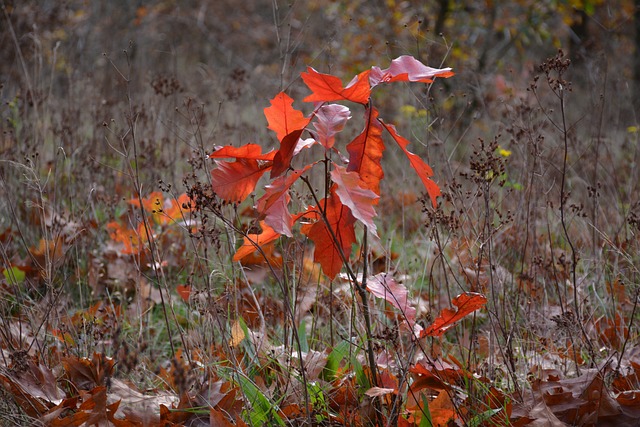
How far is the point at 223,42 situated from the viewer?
12.7m

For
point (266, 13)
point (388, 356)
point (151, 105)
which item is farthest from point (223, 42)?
point (388, 356)

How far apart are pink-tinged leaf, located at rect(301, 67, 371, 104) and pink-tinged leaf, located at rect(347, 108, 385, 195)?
0.20ft

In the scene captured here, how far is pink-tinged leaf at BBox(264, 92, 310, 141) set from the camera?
1492 mm

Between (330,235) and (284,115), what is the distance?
0.99 feet

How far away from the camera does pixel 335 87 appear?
4.55ft

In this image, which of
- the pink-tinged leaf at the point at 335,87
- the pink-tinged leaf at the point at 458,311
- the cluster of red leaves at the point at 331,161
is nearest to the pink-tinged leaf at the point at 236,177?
the cluster of red leaves at the point at 331,161

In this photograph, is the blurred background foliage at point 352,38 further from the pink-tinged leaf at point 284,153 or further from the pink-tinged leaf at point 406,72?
the pink-tinged leaf at point 284,153

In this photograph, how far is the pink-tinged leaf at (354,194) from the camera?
4.46 ft

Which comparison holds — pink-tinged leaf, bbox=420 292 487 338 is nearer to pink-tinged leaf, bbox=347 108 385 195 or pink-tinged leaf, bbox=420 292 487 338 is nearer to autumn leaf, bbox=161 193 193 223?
pink-tinged leaf, bbox=347 108 385 195

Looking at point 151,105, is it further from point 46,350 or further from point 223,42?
point 223,42

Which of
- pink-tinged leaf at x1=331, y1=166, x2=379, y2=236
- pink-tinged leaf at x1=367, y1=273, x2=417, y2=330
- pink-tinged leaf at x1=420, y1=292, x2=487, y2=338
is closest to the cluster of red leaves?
pink-tinged leaf at x1=331, y1=166, x2=379, y2=236

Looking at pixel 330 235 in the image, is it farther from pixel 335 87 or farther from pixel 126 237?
pixel 126 237

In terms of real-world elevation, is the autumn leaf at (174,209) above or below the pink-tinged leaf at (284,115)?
below

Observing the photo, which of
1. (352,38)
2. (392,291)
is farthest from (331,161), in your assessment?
(352,38)
